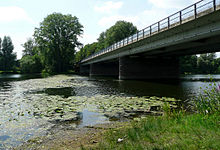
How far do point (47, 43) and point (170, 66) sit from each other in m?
43.4

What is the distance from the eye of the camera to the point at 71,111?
27.9ft

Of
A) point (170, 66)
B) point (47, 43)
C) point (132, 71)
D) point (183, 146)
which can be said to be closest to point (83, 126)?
point (183, 146)

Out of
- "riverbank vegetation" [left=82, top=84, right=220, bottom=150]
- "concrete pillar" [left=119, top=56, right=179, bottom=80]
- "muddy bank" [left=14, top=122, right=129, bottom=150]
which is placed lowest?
"muddy bank" [left=14, top=122, right=129, bottom=150]

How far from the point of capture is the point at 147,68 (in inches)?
1436

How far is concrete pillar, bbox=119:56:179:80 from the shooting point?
1365 inches

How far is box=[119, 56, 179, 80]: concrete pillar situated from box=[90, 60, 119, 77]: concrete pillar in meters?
25.4

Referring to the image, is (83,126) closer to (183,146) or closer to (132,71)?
(183,146)

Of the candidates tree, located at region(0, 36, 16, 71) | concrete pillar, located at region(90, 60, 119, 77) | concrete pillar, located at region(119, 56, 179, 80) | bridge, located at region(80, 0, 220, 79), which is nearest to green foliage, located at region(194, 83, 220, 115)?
bridge, located at region(80, 0, 220, 79)

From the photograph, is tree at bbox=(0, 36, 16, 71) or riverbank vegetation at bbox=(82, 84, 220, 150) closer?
riverbank vegetation at bbox=(82, 84, 220, 150)

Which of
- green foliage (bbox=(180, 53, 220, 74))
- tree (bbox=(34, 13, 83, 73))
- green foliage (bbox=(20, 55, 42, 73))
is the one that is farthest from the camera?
green foliage (bbox=(180, 53, 220, 74))

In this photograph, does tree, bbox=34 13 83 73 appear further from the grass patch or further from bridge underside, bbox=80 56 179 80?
the grass patch

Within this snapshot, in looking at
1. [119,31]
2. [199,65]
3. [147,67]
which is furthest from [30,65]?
[199,65]

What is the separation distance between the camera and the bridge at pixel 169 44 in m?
16.5

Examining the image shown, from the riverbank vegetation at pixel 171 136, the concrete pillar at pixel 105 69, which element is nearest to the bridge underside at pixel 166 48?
the concrete pillar at pixel 105 69
